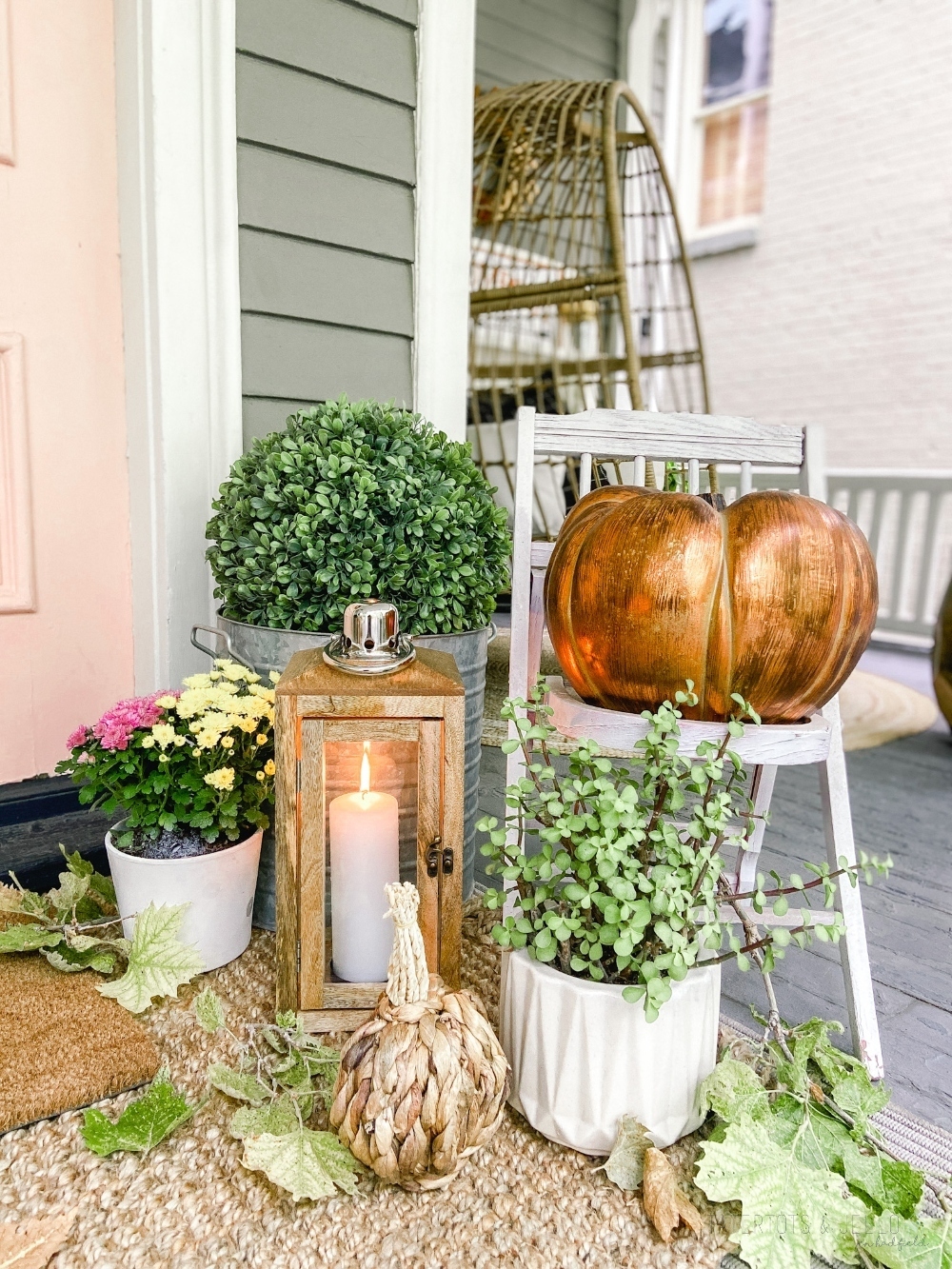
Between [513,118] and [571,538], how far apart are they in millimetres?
1800

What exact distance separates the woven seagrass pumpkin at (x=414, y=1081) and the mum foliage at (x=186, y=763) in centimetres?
41

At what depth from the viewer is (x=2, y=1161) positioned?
2.63 feet

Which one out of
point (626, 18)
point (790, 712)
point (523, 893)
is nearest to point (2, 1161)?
point (523, 893)

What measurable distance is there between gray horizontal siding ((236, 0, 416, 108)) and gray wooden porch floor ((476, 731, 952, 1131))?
1.34m

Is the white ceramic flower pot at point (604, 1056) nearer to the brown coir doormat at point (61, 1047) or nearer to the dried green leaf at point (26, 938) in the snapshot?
the brown coir doormat at point (61, 1047)

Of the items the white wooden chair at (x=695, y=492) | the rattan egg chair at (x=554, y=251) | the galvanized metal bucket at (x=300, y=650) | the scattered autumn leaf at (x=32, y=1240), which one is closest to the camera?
the scattered autumn leaf at (x=32, y=1240)

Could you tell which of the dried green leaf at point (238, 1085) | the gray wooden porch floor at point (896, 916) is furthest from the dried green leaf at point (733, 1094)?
the dried green leaf at point (238, 1085)

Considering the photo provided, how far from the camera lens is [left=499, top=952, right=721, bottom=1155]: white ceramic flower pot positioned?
0.79m

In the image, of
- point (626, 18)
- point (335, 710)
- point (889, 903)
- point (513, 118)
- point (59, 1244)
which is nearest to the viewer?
point (59, 1244)

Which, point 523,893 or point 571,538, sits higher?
point 571,538

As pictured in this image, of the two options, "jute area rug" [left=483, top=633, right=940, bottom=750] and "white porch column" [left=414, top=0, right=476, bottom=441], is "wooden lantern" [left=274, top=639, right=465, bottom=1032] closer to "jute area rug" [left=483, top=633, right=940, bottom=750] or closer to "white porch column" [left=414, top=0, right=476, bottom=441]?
"jute area rug" [left=483, top=633, right=940, bottom=750]

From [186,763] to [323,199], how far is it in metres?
1.05

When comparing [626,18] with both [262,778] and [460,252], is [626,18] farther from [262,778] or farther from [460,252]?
[262,778]

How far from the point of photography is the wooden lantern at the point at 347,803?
91cm
